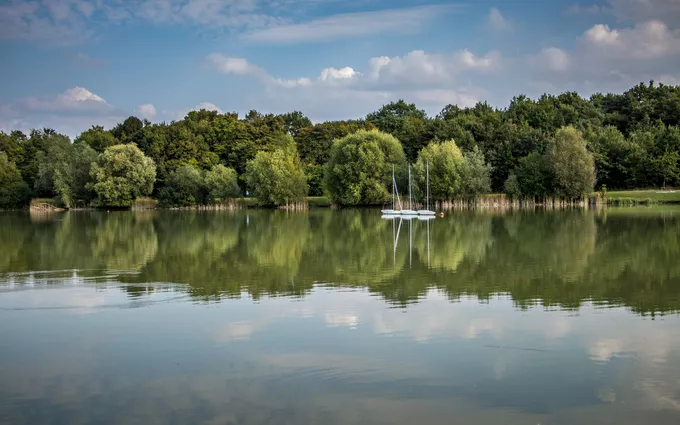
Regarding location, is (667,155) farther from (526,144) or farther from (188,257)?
(188,257)

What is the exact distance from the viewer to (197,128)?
312 feet

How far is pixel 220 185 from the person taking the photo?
265 ft

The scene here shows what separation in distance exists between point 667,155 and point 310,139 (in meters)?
50.3

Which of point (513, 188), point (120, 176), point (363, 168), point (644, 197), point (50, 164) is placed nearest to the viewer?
point (644, 197)

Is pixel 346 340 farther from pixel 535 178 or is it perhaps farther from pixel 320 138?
pixel 320 138

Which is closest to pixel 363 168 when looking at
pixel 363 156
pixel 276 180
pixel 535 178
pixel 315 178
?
pixel 363 156

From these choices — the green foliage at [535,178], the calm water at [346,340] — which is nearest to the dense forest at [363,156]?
the green foliage at [535,178]

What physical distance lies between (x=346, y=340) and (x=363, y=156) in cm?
5851

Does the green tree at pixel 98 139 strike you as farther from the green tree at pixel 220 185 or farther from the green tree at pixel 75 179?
the green tree at pixel 220 185

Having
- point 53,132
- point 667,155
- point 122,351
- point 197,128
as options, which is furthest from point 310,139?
point 122,351

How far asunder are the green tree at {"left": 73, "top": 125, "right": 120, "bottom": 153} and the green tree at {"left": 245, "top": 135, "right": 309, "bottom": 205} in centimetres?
2711

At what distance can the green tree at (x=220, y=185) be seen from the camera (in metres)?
81.0

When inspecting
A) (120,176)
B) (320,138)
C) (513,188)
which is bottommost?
(513,188)

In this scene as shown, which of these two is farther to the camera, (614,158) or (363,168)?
(614,158)
